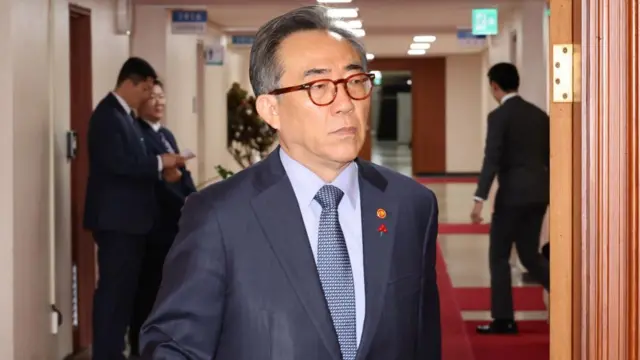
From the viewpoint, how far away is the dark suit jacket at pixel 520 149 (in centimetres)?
691

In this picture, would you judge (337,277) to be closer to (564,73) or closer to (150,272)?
(564,73)

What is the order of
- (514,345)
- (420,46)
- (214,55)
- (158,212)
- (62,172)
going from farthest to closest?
(420,46) → (214,55) → (514,345) → (62,172) → (158,212)

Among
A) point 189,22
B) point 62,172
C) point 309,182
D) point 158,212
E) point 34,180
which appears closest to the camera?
point 309,182

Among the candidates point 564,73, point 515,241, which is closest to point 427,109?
point 515,241

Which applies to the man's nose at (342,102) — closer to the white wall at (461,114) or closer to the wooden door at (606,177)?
Answer: the wooden door at (606,177)

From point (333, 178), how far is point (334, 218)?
0.09 m

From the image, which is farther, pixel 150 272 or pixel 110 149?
pixel 150 272

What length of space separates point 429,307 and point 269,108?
0.52 m

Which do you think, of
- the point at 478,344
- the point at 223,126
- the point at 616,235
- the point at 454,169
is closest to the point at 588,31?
the point at 616,235

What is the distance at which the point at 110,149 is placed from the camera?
5.94 metres

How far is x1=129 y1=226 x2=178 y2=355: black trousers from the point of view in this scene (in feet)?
21.6

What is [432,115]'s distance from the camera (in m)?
27.7

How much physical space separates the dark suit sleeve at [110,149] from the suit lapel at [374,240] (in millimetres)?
3703

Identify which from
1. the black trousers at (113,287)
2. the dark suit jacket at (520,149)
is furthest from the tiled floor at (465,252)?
the black trousers at (113,287)
